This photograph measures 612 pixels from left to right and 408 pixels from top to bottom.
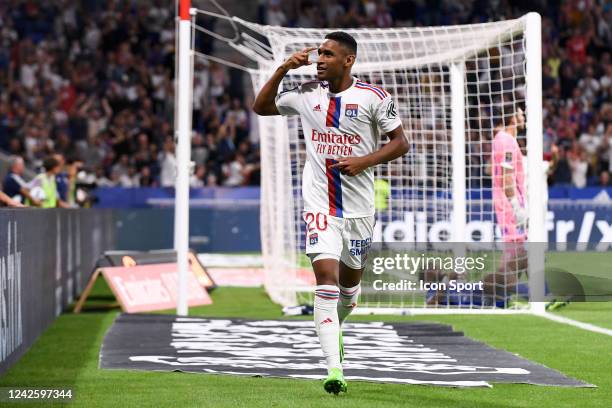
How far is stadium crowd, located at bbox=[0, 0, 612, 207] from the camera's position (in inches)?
1053

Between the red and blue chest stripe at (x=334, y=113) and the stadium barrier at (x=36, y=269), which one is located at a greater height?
the red and blue chest stripe at (x=334, y=113)

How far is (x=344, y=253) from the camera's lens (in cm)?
784

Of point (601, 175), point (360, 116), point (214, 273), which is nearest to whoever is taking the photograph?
point (360, 116)

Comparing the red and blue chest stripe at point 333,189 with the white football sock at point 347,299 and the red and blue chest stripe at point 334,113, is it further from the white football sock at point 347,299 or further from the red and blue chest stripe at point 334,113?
the white football sock at point 347,299

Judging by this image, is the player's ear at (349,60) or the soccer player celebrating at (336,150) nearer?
the soccer player celebrating at (336,150)

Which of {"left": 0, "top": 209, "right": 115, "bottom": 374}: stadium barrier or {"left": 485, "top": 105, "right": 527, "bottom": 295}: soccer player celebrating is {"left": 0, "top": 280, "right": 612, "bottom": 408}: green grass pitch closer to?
{"left": 0, "top": 209, "right": 115, "bottom": 374}: stadium barrier

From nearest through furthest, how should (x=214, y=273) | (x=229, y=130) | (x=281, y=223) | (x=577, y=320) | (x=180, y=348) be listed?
(x=180, y=348) → (x=577, y=320) → (x=281, y=223) → (x=214, y=273) → (x=229, y=130)

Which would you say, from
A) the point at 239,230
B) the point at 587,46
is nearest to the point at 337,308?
the point at 239,230

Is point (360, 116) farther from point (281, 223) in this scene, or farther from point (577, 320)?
point (281, 223)

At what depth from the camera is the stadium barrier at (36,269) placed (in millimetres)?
8664

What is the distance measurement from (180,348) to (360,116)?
307 cm

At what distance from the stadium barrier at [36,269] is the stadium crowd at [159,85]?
9655 millimetres

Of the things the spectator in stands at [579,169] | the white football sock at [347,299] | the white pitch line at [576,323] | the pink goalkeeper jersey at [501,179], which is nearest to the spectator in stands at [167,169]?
the spectator in stands at [579,169]

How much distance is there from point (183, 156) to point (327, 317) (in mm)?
5814
